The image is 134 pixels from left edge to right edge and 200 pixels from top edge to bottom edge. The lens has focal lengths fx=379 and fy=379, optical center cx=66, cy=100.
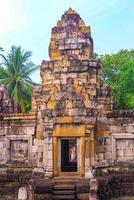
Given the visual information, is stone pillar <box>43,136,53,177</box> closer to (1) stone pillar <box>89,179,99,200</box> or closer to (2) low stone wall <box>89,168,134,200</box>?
(2) low stone wall <box>89,168,134,200</box>

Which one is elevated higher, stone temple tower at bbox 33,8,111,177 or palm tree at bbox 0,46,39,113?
palm tree at bbox 0,46,39,113

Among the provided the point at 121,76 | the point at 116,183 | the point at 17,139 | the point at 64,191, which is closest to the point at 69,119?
the point at 64,191

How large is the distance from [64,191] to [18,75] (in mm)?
21701

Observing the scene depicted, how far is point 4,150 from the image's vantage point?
53.0 feet

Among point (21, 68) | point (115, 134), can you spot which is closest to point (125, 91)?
point (21, 68)

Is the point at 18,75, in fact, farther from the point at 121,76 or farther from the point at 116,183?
the point at 116,183

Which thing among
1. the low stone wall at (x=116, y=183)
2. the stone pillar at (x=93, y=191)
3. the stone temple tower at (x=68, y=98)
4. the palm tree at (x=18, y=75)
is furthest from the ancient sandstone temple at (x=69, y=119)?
the palm tree at (x=18, y=75)

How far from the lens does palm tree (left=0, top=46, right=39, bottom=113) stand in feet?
105

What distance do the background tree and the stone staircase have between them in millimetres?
17816

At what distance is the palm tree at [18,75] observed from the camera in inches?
1262

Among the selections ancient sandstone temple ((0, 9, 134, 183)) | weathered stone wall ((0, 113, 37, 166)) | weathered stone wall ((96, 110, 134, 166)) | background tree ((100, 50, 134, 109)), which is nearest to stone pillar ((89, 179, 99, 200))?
ancient sandstone temple ((0, 9, 134, 183))

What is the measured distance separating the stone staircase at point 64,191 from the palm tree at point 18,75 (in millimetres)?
18122

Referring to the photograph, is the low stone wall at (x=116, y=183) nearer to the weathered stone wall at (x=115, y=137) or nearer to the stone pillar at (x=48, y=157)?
the weathered stone wall at (x=115, y=137)

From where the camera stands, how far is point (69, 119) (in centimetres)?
1429
